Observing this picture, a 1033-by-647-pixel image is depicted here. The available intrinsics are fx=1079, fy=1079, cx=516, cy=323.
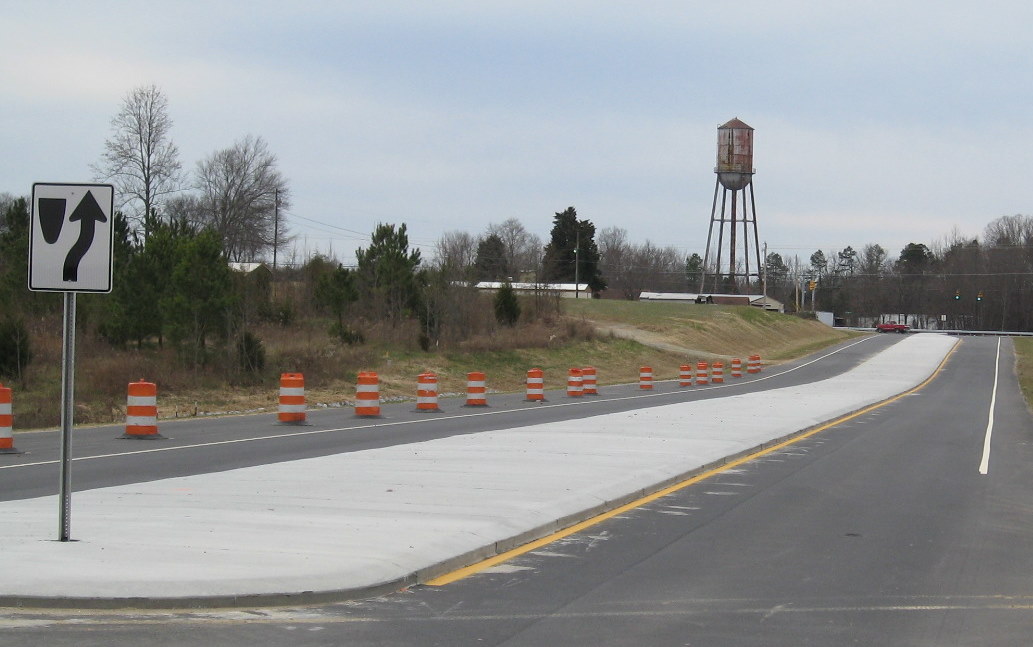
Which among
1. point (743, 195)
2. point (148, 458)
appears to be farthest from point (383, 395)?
point (743, 195)

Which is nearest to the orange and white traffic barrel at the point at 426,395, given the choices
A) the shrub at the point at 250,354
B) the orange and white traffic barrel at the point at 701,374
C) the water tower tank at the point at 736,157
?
the shrub at the point at 250,354

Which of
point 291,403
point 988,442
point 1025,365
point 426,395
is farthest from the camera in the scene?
point 1025,365

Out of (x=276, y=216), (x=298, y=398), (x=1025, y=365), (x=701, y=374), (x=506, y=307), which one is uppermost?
(x=276, y=216)

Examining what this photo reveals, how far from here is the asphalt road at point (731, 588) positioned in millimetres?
6859

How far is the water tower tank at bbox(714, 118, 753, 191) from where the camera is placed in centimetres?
10138

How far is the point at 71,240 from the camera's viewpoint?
8703 mm

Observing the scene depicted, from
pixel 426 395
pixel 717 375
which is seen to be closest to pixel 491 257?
pixel 717 375

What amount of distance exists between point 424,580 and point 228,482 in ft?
17.2

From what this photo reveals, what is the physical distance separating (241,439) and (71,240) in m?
10.9

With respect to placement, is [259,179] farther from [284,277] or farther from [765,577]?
[765,577]

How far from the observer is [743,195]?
103 m

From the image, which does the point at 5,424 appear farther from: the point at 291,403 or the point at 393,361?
the point at 393,361

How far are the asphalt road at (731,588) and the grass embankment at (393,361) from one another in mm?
16399

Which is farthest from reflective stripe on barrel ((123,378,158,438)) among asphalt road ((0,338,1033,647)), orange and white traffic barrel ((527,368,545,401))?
orange and white traffic barrel ((527,368,545,401))
